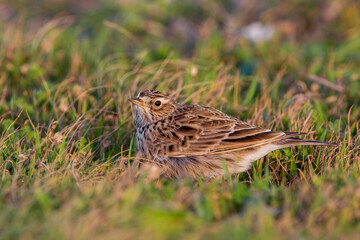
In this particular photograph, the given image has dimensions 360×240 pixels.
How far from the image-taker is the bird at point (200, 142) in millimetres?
5242

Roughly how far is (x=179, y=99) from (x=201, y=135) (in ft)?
4.67

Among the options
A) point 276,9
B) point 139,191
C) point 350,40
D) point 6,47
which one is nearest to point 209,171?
point 139,191

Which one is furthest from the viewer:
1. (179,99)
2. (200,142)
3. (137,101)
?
(179,99)

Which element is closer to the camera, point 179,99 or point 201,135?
point 201,135

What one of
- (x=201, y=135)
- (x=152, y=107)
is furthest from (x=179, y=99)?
(x=201, y=135)

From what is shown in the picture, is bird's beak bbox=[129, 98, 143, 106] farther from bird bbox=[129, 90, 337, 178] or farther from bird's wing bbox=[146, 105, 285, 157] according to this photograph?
bird's wing bbox=[146, 105, 285, 157]

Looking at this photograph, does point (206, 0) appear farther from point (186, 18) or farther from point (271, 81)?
point (271, 81)

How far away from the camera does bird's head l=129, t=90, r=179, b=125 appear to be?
19.1 ft

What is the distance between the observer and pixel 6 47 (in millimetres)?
7723

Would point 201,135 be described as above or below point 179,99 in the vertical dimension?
below

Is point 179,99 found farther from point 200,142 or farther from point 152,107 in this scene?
point 200,142

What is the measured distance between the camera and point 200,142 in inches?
212

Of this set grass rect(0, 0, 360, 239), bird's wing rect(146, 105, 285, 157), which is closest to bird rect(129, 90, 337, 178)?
bird's wing rect(146, 105, 285, 157)

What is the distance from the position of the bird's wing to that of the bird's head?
0.10 metres
